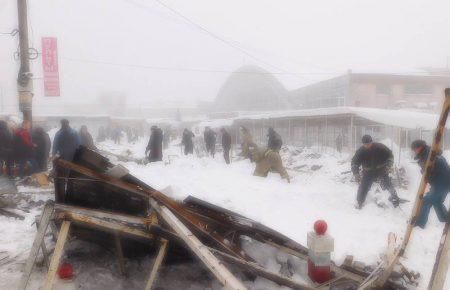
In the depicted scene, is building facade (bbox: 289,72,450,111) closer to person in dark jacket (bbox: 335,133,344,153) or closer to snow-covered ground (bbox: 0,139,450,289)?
person in dark jacket (bbox: 335,133,344,153)

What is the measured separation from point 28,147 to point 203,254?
A: 8.54m

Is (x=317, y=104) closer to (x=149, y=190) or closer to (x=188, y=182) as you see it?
(x=188, y=182)

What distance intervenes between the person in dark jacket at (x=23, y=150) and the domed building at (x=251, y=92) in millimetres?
32864

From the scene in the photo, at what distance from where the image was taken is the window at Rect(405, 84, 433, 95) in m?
31.5

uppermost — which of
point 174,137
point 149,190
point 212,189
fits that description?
point 149,190

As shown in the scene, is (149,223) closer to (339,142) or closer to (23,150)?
(23,150)

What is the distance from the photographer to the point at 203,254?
2.88 m

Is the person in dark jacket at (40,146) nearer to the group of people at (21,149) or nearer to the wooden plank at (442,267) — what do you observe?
the group of people at (21,149)

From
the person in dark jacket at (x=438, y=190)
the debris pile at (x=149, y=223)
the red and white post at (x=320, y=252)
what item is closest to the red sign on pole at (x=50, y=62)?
the debris pile at (x=149, y=223)

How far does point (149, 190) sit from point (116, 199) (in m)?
0.44

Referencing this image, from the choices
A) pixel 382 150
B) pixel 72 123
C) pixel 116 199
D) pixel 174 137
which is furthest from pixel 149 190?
pixel 72 123

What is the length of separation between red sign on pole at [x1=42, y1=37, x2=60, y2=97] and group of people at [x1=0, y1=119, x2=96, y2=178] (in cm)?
747

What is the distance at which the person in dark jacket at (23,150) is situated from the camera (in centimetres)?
959

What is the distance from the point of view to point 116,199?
13.8 ft
